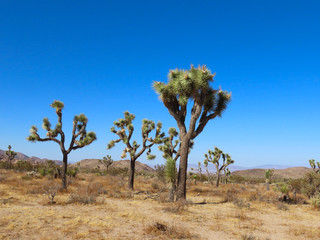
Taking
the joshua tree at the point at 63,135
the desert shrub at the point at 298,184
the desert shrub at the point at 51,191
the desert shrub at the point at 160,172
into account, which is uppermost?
the joshua tree at the point at 63,135

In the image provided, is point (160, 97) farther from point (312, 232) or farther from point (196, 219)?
point (312, 232)

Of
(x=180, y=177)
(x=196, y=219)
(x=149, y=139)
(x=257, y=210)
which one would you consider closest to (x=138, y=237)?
(x=196, y=219)

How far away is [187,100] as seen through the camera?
502 inches

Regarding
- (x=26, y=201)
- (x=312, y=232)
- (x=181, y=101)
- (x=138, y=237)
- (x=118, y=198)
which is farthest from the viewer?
(x=118, y=198)

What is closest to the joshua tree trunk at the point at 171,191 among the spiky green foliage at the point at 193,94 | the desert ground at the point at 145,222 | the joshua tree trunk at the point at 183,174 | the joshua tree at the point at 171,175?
the joshua tree at the point at 171,175

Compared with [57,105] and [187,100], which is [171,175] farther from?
[57,105]

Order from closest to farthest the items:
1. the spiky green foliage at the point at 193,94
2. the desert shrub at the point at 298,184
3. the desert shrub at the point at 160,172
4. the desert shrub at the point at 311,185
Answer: the spiky green foliage at the point at 193,94 → the desert shrub at the point at 311,185 → the desert shrub at the point at 298,184 → the desert shrub at the point at 160,172

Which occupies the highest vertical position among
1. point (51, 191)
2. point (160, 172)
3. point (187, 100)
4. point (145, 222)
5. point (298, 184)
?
point (187, 100)

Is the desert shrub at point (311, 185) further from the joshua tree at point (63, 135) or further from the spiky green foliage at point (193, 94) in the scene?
the joshua tree at point (63, 135)

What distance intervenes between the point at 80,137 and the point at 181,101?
344 inches

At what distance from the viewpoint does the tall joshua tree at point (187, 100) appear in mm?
12430

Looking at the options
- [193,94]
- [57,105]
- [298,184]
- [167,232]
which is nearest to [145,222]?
[167,232]

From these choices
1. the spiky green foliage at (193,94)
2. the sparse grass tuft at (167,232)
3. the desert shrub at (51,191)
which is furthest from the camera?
the spiky green foliage at (193,94)

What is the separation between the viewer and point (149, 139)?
1845 cm
